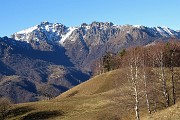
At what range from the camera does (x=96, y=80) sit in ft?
498

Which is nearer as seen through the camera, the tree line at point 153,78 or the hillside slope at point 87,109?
the tree line at point 153,78

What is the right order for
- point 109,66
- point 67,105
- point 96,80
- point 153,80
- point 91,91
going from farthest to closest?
point 109,66, point 96,80, point 91,91, point 67,105, point 153,80

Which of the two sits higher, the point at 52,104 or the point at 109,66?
the point at 109,66

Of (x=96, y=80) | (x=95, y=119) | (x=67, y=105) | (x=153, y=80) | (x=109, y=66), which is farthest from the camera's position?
(x=109, y=66)

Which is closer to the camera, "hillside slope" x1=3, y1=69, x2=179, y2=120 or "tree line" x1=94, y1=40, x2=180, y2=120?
"tree line" x1=94, y1=40, x2=180, y2=120

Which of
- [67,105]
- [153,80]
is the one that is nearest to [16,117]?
[67,105]

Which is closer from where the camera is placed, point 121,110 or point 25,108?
point 121,110

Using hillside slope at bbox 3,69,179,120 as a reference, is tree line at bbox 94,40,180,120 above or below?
above

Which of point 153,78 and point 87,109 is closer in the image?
point 87,109

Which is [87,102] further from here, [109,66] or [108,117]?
[109,66]

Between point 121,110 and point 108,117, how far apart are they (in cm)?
397

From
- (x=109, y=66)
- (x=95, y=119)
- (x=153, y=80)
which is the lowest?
(x=95, y=119)

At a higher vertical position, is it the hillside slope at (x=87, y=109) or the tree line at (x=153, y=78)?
the tree line at (x=153, y=78)

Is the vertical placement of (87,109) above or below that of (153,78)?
below
